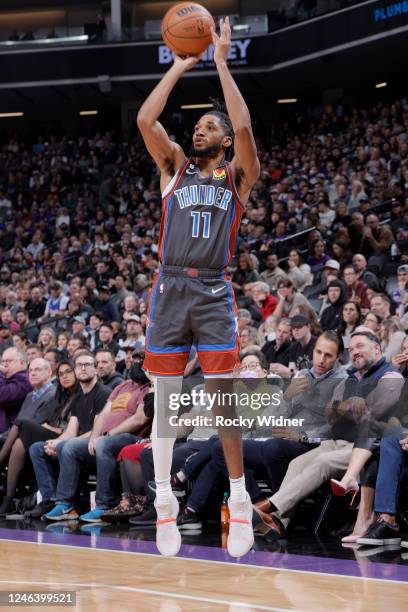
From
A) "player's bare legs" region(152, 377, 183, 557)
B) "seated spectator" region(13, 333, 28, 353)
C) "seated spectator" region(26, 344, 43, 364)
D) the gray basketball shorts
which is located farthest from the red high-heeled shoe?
"seated spectator" region(13, 333, 28, 353)

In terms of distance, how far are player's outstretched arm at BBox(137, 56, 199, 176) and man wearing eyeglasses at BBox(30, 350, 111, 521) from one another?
13.5ft

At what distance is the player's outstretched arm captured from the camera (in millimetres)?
4980

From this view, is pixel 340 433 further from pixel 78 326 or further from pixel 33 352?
pixel 78 326

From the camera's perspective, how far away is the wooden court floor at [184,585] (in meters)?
4.60

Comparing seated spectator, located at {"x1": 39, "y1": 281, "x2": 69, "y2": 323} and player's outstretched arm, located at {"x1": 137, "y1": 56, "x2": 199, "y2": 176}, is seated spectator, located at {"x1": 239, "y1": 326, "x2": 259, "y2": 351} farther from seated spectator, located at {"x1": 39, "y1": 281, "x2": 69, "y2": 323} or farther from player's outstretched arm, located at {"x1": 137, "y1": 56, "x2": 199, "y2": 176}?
seated spectator, located at {"x1": 39, "y1": 281, "x2": 69, "y2": 323}

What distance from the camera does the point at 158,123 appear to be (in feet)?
16.9

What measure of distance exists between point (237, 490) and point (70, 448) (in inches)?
152

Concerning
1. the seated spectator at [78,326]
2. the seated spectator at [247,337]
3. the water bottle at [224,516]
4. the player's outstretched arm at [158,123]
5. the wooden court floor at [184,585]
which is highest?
the player's outstretched arm at [158,123]

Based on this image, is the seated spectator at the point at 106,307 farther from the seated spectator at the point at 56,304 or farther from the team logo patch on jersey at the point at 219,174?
the team logo patch on jersey at the point at 219,174

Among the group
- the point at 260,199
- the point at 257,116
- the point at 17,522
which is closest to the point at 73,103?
the point at 257,116

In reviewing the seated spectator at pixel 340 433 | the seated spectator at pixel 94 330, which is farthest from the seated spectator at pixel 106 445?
the seated spectator at pixel 94 330

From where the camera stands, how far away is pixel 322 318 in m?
A: 11.2

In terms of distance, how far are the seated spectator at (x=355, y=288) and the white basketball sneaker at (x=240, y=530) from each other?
6180mm
